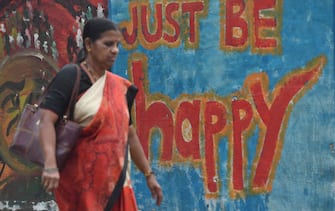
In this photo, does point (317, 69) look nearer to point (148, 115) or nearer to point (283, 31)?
point (283, 31)

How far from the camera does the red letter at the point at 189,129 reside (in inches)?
278

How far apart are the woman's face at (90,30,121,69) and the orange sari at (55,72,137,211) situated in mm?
112

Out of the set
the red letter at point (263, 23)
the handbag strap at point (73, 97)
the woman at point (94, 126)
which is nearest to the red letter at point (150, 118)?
the red letter at point (263, 23)

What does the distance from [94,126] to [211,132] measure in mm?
2603

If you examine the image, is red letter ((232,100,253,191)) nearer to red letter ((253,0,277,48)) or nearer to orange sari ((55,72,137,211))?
red letter ((253,0,277,48))

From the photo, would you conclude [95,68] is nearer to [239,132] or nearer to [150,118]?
[239,132]

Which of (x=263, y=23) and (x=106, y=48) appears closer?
(x=106, y=48)

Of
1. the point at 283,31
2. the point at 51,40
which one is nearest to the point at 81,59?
the point at 283,31

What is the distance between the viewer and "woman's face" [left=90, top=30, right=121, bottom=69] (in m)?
4.61

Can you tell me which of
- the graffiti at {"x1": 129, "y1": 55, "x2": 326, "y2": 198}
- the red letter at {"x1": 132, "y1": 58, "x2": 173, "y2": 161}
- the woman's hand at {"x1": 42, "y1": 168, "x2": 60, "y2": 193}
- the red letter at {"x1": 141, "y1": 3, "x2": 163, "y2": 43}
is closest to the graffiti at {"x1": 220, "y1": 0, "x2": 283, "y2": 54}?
the graffiti at {"x1": 129, "y1": 55, "x2": 326, "y2": 198}

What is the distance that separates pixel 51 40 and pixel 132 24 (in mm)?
990

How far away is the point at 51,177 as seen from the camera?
427 cm

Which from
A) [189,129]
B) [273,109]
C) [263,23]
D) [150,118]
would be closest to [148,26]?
[150,118]

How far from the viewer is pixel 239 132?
6.84m
